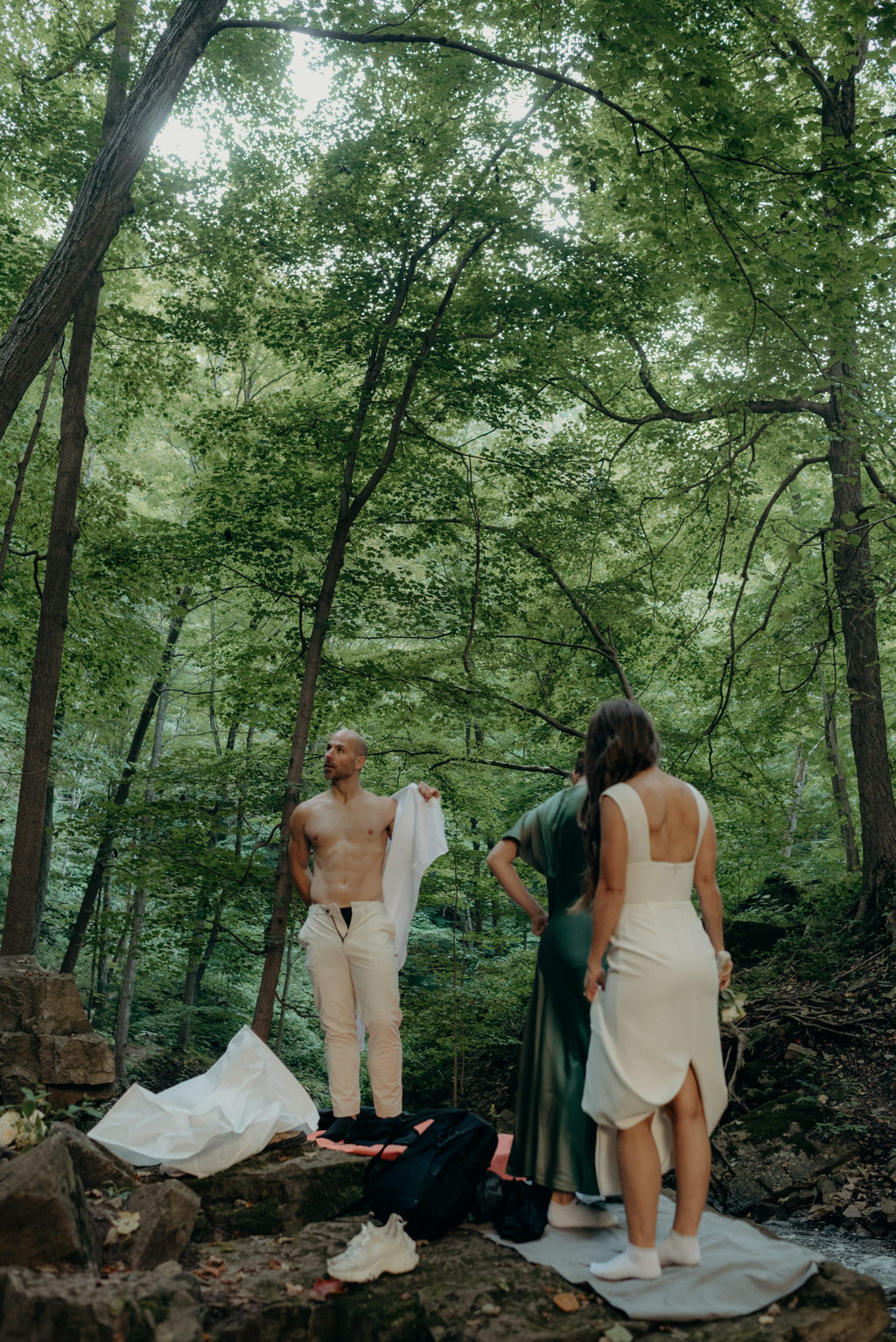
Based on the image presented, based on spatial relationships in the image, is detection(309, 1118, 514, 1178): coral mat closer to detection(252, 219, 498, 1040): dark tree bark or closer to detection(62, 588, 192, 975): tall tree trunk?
detection(252, 219, 498, 1040): dark tree bark

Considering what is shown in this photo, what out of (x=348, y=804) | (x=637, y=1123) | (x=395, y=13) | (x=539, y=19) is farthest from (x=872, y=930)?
(x=395, y=13)

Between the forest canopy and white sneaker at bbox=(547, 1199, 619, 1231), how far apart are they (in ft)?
12.7

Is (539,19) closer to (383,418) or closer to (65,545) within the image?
(383,418)

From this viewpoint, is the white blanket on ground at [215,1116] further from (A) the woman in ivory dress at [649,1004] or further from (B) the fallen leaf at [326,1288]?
(A) the woman in ivory dress at [649,1004]

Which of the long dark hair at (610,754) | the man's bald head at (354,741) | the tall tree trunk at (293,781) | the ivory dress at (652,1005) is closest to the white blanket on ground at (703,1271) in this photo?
the ivory dress at (652,1005)

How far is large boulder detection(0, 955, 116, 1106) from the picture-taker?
4.68m

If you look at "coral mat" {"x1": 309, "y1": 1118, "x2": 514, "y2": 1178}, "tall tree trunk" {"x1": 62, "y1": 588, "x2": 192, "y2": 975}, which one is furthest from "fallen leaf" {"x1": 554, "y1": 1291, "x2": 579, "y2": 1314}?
"tall tree trunk" {"x1": 62, "y1": 588, "x2": 192, "y2": 975}

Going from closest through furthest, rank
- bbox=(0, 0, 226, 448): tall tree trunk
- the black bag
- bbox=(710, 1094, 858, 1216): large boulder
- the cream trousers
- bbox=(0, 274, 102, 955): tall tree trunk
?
the black bag → the cream trousers → bbox=(0, 0, 226, 448): tall tree trunk → bbox=(710, 1094, 858, 1216): large boulder → bbox=(0, 274, 102, 955): tall tree trunk

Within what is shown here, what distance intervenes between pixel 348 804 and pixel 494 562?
18.2 feet

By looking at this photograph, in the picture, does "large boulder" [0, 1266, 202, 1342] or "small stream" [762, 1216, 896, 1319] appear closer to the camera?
"large boulder" [0, 1266, 202, 1342]

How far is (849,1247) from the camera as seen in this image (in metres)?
5.11

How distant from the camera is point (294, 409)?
9.15m

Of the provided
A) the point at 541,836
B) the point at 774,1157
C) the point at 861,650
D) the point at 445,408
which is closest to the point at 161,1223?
the point at 541,836

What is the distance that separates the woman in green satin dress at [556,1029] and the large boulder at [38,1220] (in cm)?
155
